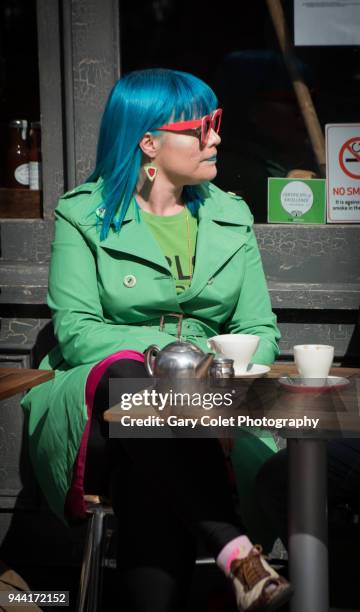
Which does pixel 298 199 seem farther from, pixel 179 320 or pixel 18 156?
pixel 18 156

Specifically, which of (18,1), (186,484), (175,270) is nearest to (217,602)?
(186,484)

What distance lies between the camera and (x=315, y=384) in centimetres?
227

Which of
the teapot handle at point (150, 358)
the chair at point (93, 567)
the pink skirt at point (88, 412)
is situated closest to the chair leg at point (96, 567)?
the chair at point (93, 567)

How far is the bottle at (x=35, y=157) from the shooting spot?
379cm

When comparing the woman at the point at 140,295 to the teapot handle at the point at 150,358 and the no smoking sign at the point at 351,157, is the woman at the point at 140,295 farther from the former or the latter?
the no smoking sign at the point at 351,157

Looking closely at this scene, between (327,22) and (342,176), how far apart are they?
0.61 meters

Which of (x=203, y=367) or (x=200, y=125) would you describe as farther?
(x=200, y=125)

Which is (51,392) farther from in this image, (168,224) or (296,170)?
(296,170)

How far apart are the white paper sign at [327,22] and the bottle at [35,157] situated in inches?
44.2

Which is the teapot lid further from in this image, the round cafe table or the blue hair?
the blue hair

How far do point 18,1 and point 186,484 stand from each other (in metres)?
2.25

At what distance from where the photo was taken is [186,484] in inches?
94.5

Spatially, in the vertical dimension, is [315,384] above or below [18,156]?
below

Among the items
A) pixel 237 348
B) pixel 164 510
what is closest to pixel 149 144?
pixel 237 348
